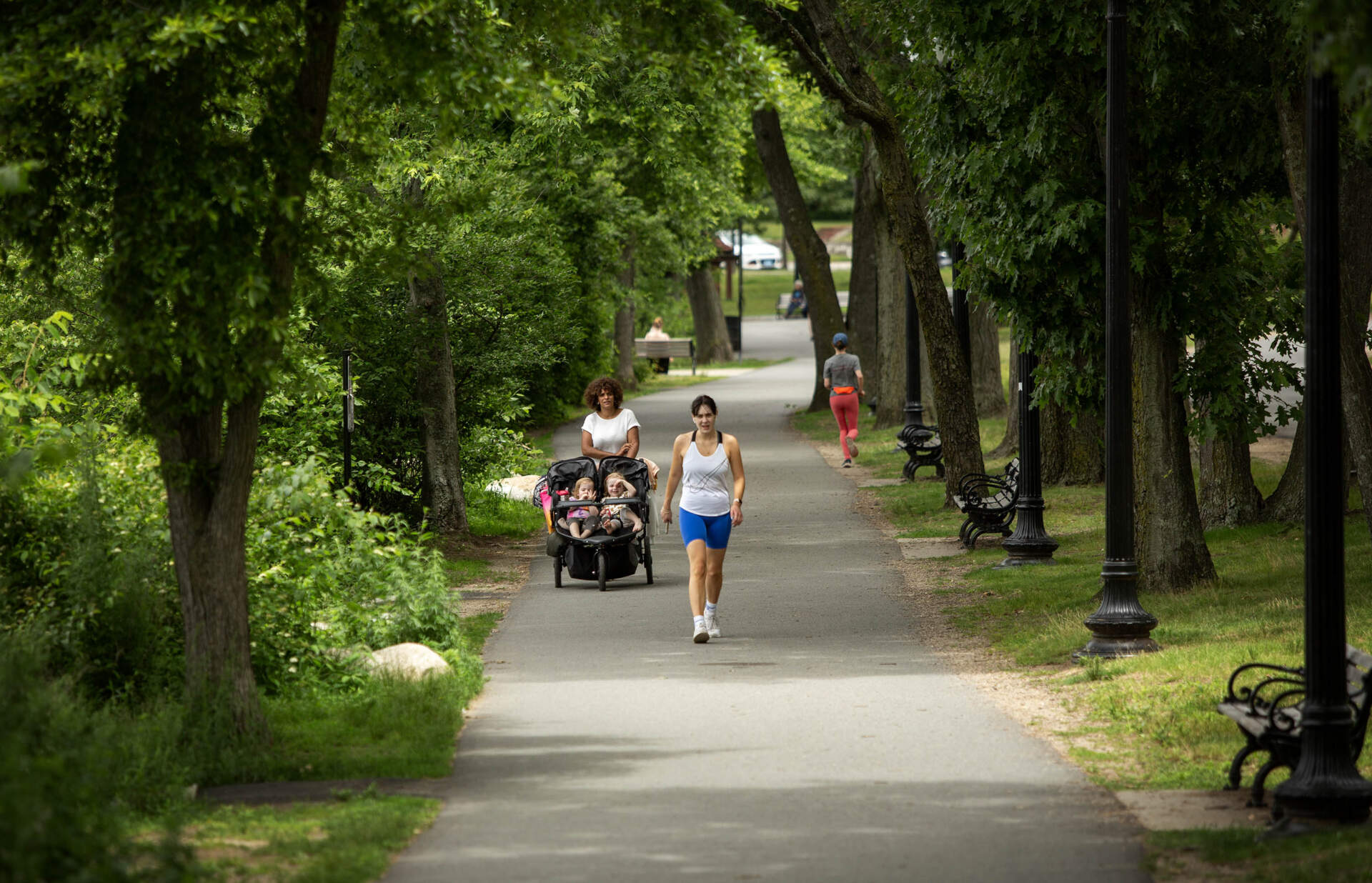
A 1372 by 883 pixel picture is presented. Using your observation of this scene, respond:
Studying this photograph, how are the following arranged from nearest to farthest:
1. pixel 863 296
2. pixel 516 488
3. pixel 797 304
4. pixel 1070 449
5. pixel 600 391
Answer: pixel 600 391 < pixel 1070 449 < pixel 516 488 < pixel 863 296 < pixel 797 304

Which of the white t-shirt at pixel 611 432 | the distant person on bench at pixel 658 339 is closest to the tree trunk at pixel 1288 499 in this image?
the white t-shirt at pixel 611 432

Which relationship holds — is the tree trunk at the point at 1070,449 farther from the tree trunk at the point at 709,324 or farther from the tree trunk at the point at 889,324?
the tree trunk at the point at 709,324

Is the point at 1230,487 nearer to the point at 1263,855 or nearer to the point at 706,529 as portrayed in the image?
the point at 706,529

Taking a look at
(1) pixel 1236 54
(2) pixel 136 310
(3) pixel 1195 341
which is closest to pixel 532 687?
(2) pixel 136 310

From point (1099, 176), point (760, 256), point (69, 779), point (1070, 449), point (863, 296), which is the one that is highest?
point (760, 256)

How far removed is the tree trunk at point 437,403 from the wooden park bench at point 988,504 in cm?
540

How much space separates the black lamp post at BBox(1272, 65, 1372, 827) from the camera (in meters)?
6.66

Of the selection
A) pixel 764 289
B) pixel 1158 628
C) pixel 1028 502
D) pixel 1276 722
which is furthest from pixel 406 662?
pixel 764 289

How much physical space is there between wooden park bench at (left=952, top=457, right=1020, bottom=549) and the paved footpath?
2508 mm

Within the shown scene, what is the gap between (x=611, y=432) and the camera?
594 inches

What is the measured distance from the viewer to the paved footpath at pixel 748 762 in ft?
20.5

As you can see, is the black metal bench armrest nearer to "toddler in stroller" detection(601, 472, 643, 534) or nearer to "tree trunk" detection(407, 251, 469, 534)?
"toddler in stroller" detection(601, 472, 643, 534)

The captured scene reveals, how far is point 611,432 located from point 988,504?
4.34m

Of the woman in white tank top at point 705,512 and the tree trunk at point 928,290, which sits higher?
the tree trunk at point 928,290
